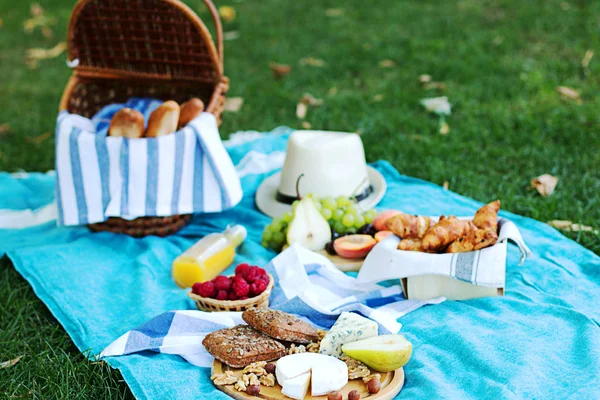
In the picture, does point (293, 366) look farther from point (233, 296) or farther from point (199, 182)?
point (199, 182)

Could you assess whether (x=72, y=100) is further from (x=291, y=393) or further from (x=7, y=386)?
(x=291, y=393)

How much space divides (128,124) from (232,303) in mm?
1156

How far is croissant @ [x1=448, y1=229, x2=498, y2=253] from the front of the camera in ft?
9.01

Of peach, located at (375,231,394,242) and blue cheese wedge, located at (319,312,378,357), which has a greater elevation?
blue cheese wedge, located at (319,312,378,357)

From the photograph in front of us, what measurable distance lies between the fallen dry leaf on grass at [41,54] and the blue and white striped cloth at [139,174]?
3.60m

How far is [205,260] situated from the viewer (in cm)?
310

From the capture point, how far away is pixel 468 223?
9.34 feet

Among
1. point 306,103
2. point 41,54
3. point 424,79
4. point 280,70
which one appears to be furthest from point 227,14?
point 424,79

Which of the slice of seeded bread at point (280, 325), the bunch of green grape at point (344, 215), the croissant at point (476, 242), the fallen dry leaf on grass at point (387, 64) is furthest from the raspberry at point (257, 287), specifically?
the fallen dry leaf on grass at point (387, 64)

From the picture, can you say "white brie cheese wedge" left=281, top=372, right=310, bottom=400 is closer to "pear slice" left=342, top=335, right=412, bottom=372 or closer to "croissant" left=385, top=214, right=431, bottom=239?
"pear slice" left=342, top=335, right=412, bottom=372

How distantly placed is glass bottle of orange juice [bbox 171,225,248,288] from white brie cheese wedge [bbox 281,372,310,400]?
1.05 metres

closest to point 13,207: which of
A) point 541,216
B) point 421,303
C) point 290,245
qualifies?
point 290,245

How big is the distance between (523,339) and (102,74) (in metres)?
2.70

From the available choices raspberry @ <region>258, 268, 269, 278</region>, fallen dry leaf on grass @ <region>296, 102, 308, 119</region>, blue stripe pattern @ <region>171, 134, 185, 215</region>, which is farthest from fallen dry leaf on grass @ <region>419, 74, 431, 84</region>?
raspberry @ <region>258, 268, 269, 278</region>
